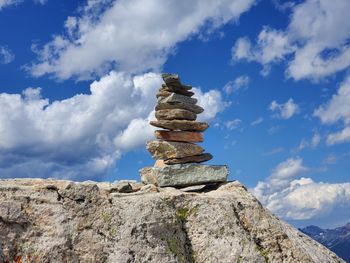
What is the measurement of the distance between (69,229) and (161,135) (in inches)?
434

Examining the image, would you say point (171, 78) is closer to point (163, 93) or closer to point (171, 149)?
point (163, 93)

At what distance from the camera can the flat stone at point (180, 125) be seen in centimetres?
2262

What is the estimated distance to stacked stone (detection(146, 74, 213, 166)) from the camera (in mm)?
22156

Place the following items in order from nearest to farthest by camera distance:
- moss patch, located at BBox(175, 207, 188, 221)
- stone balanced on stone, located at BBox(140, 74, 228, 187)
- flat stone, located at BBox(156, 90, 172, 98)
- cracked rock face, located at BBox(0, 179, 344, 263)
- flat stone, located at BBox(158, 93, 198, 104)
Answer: cracked rock face, located at BBox(0, 179, 344, 263) < moss patch, located at BBox(175, 207, 188, 221) < stone balanced on stone, located at BBox(140, 74, 228, 187) < flat stone, located at BBox(158, 93, 198, 104) < flat stone, located at BBox(156, 90, 172, 98)

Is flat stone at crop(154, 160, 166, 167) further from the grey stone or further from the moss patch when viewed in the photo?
the moss patch

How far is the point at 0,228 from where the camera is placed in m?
11.8

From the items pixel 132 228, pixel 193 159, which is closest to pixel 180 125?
pixel 193 159

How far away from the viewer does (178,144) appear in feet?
73.1

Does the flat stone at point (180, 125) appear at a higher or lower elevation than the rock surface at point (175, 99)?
lower

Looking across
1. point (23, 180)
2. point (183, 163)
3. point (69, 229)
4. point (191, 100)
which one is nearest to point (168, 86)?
point (191, 100)

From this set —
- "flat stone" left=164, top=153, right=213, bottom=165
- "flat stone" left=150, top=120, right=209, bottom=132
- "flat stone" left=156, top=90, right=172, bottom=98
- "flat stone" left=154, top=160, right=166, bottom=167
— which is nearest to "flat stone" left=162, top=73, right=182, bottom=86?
"flat stone" left=156, top=90, right=172, bottom=98

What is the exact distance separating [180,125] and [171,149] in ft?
4.91

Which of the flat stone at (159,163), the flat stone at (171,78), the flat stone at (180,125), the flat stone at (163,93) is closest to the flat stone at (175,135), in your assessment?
the flat stone at (180,125)

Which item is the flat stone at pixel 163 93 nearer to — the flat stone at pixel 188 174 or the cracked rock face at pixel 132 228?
the flat stone at pixel 188 174
